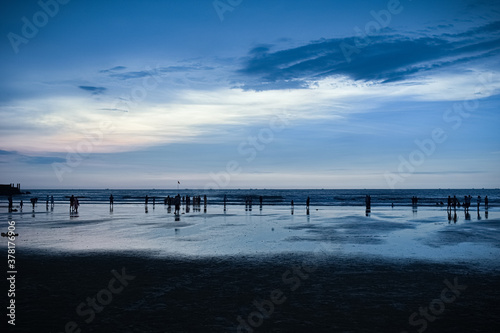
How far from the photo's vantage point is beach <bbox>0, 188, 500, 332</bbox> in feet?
26.1

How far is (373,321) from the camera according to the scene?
7.96m

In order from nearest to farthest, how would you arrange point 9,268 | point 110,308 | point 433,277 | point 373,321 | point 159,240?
point 373,321 → point 110,308 → point 433,277 → point 9,268 → point 159,240

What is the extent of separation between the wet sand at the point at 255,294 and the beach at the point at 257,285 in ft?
0.09

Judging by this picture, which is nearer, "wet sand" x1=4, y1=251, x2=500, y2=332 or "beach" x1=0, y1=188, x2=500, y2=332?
"wet sand" x1=4, y1=251, x2=500, y2=332

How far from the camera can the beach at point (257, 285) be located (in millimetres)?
7957

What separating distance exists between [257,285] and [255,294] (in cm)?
89

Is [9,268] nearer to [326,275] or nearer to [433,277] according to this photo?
[326,275]

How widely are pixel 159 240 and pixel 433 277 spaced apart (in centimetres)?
1337

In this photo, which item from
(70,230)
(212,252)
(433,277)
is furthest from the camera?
(70,230)

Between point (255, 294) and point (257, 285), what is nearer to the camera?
point (255, 294)

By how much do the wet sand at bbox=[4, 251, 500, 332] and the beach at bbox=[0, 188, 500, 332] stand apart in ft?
0.09

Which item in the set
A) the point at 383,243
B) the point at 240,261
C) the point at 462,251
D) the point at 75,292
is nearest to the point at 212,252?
the point at 240,261

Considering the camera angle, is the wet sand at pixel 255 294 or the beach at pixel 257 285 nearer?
the wet sand at pixel 255 294

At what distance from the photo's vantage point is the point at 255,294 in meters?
9.91
